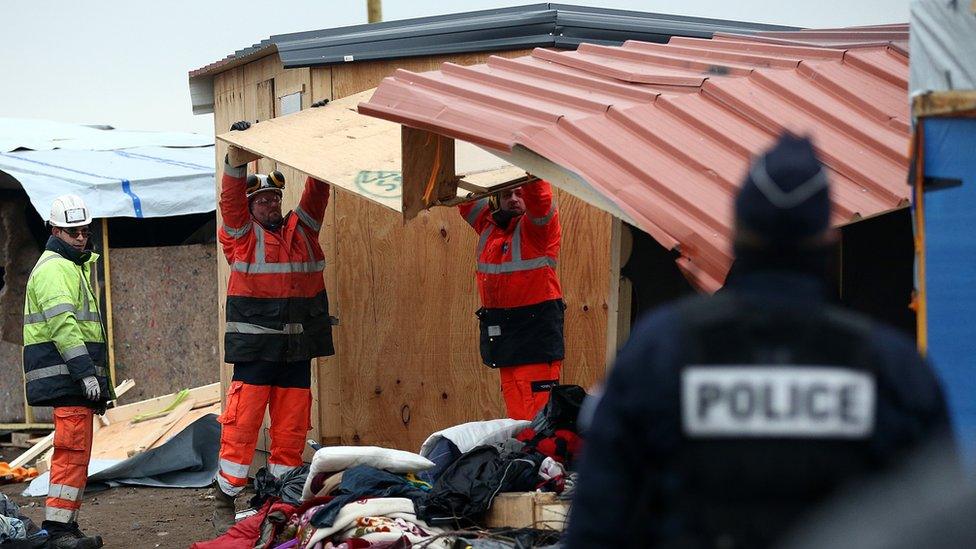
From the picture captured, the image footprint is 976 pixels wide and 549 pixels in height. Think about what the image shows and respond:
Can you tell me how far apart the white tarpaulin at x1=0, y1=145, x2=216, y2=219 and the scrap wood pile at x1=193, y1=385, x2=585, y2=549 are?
6394 mm

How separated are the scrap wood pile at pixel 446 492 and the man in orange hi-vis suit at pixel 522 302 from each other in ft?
4.44

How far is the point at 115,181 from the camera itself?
12266 mm

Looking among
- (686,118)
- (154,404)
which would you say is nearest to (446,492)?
(686,118)

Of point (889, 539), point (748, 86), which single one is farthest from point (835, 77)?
point (889, 539)

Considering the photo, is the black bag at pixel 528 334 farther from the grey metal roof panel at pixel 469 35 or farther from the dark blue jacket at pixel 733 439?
the dark blue jacket at pixel 733 439

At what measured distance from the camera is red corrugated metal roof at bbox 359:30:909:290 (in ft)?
16.0

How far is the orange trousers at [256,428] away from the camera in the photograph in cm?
765

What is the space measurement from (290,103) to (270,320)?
1760 millimetres

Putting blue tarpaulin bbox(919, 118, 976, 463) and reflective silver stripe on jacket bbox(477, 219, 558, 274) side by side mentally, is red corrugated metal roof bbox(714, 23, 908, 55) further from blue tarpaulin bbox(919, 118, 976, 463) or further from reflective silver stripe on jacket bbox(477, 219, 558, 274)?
blue tarpaulin bbox(919, 118, 976, 463)

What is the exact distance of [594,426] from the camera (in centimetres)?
263

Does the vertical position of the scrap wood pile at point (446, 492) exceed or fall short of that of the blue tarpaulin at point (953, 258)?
it falls short

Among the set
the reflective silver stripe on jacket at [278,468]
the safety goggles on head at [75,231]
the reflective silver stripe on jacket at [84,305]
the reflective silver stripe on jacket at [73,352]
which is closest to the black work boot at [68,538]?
the reflective silver stripe on jacket at [73,352]

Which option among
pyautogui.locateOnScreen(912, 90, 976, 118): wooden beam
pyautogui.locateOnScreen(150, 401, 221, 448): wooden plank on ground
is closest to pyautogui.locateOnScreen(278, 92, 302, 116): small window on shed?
pyautogui.locateOnScreen(150, 401, 221, 448): wooden plank on ground

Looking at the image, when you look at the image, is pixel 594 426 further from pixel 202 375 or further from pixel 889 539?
pixel 202 375
